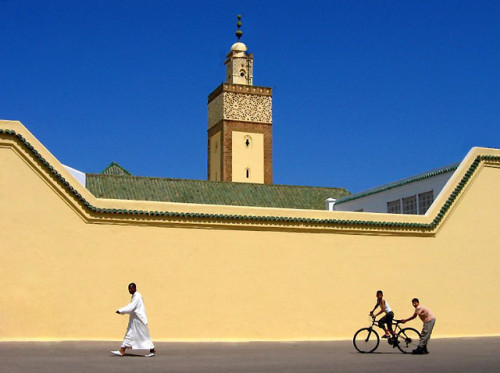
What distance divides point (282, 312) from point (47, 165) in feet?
23.2

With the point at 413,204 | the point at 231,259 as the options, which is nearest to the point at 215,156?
the point at 413,204

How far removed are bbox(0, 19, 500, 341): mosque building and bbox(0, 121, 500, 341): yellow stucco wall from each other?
0.09 ft

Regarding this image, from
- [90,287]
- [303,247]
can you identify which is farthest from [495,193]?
[90,287]

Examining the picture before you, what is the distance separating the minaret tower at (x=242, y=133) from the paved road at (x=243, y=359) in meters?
40.9

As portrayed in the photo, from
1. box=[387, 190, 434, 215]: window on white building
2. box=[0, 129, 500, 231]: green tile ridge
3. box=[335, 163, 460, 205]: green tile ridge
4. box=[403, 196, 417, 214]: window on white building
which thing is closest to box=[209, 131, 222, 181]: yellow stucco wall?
box=[335, 163, 460, 205]: green tile ridge

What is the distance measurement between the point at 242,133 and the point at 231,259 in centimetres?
4149

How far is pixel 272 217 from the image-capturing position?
19641mm

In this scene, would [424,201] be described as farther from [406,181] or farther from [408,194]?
[406,181]

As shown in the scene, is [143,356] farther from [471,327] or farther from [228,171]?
[228,171]

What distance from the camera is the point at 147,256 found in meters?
18.3

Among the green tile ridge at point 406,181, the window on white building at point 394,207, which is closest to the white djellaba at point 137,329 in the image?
the green tile ridge at point 406,181

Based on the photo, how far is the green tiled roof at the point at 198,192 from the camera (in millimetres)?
35656

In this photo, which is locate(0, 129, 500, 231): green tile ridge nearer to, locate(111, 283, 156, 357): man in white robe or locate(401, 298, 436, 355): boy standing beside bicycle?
locate(111, 283, 156, 357): man in white robe

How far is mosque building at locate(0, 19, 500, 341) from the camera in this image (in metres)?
17.4
